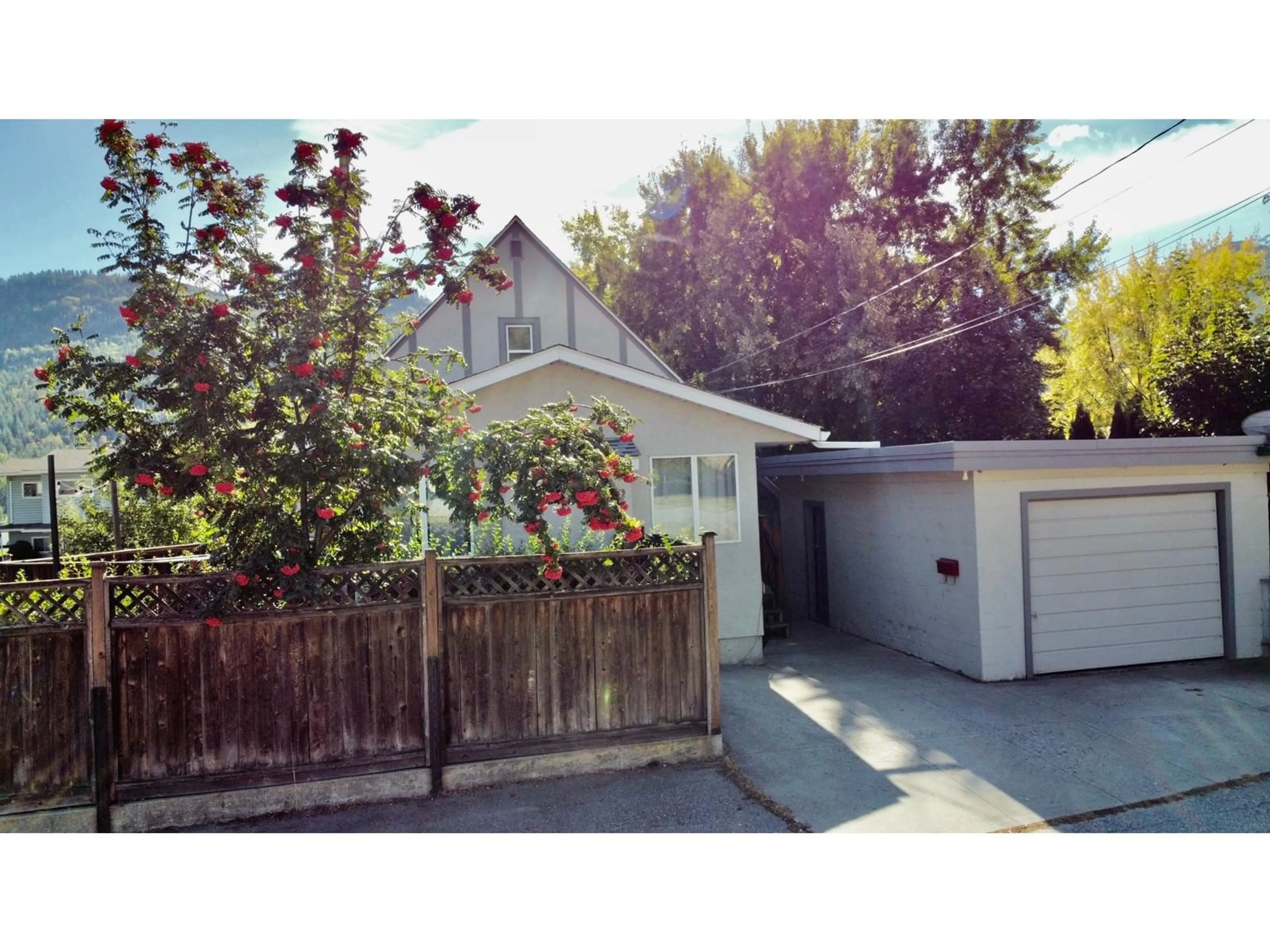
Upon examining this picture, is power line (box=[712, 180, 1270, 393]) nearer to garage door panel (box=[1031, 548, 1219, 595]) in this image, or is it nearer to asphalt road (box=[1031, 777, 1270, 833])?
garage door panel (box=[1031, 548, 1219, 595])

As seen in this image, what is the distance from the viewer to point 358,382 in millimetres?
5172

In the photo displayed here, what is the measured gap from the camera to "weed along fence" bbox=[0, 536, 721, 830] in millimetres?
4684

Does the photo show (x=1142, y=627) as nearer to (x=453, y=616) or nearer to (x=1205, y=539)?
(x=1205, y=539)

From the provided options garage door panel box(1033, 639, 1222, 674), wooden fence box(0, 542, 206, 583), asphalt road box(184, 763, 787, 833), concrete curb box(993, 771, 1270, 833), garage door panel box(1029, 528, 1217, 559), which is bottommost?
concrete curb box(993, 771, 1270, 833)

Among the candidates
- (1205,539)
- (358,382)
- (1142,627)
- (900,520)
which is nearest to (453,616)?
(358,382)

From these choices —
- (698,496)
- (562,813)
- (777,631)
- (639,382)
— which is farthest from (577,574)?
(777,631)

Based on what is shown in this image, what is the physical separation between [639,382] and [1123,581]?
18.2 feet

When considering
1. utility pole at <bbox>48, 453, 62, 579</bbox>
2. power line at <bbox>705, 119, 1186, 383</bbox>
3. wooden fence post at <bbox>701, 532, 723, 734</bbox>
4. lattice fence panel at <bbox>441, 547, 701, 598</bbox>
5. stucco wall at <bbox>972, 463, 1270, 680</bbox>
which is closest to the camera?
lattice fence panel at <bbox>441, 547, 701, 598</bbox>

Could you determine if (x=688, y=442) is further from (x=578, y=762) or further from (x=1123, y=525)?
(x=1123, y=525)

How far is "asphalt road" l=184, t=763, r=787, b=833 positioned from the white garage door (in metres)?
4.64

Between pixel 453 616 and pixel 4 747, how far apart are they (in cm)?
Result: 266

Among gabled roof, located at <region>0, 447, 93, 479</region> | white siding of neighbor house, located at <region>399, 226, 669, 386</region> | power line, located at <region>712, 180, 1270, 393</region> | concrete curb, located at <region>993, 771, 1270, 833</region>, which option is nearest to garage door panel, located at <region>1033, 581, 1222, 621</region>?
concrete curb, located at <region>993, 771, 1270, 833</region>

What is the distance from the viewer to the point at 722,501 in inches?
349

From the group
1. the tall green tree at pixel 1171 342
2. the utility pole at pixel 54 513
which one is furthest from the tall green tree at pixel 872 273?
the utility pole at pixel 54 513
